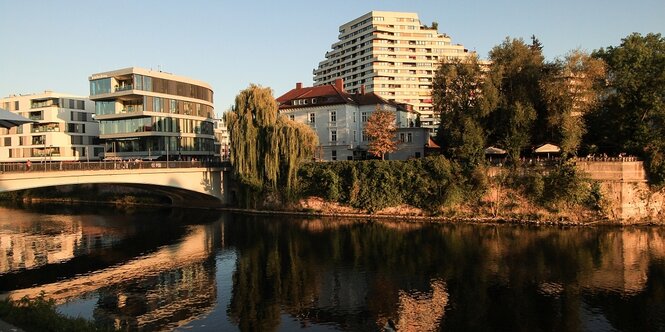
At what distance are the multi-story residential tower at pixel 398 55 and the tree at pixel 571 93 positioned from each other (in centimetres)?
6927

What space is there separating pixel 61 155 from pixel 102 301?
60.2m

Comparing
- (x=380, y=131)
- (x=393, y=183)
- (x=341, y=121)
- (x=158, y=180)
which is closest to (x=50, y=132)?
(x=158, y=180)

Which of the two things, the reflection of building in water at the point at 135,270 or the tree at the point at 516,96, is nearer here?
the reflection of building in water at the point at 135,270

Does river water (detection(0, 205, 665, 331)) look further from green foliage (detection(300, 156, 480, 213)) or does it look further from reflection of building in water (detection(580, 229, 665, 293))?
green foliage (detection(300, 156, 480, 213))

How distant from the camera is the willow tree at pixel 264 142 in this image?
169 feet

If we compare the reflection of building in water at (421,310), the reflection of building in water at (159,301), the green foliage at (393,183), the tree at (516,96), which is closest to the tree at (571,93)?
the tree at (516,96)

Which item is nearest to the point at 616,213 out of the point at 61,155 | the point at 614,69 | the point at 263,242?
the point at 614,69

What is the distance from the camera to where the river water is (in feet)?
71.7

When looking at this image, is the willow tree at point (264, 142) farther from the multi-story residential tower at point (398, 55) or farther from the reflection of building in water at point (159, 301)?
the multi-story residential tower at point (398, 55)

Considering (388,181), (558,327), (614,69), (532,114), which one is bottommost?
(558,327)

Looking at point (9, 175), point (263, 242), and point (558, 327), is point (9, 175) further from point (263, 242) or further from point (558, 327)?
point (558, 327)

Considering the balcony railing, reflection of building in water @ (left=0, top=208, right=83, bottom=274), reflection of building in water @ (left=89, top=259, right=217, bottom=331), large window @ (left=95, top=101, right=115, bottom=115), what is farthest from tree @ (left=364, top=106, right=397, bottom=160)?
large window @ (left=95, top=101, right=115, bottom=115)

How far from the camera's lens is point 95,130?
270 ft

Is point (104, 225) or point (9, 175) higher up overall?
point (9, 175)
